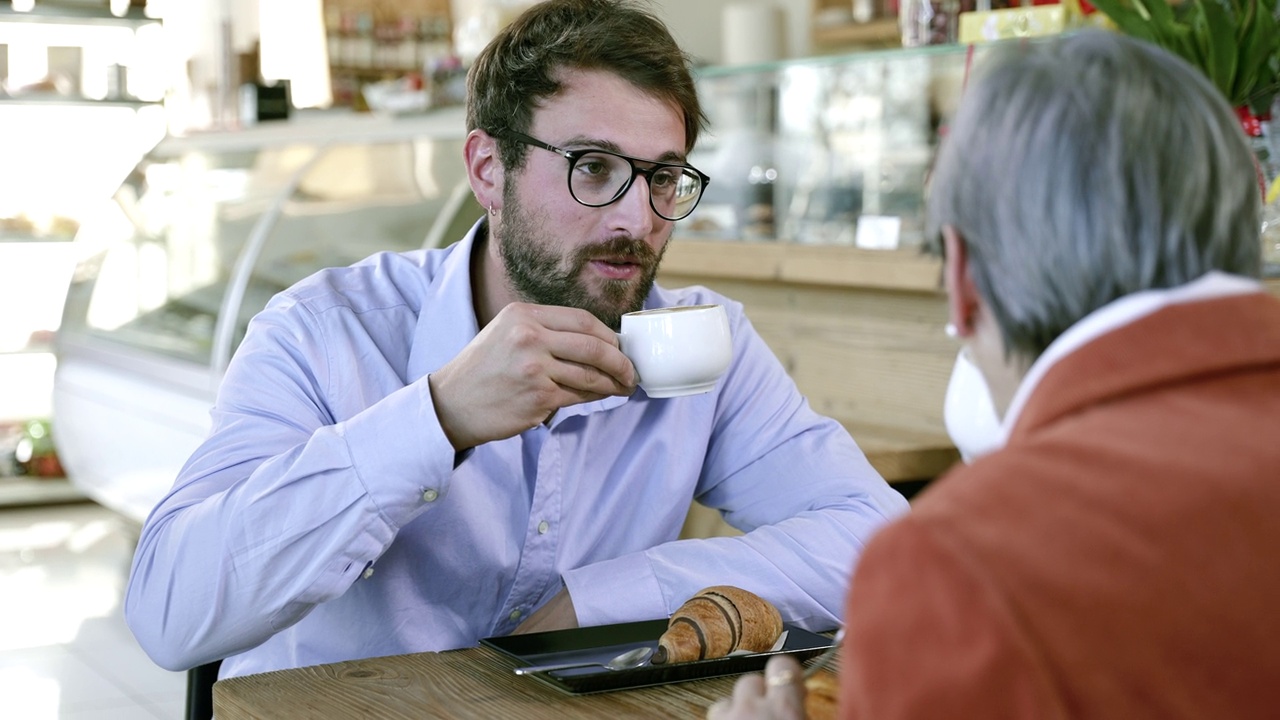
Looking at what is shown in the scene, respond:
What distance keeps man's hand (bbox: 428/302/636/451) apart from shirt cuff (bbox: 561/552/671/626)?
0.21 metres

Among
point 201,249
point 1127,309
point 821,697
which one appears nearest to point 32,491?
point 201,249

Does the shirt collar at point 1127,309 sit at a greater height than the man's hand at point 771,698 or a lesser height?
greater

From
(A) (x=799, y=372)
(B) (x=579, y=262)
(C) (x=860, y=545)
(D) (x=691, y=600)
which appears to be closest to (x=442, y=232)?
(A) (x=799, y=372)

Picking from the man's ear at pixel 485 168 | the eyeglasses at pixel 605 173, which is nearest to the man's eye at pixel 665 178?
the eyeglasses at pixel 605 173

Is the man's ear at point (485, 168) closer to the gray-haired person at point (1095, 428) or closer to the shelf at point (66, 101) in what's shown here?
A: the gray-haired person at point (1095, 428)

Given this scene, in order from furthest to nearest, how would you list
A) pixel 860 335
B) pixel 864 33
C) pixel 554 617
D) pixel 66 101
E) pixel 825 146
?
Result: pixel 864 33 → pixel 66 101 → pixel 825 146 → pixel 860 335 → pixel 554 617

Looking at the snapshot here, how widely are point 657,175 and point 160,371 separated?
8.89 ft

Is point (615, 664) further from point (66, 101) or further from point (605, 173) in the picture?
point (66, 101)

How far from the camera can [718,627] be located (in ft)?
4.15

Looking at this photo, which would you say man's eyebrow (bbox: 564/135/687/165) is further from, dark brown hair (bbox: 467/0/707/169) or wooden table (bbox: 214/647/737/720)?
wooden table (bbox: 214/647/737/720)

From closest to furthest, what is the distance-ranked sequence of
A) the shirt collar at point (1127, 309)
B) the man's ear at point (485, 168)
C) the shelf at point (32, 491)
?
1. the shirt collar at point (1127, 309)
2. the man's ear at point (485, 168)
3. the shelf at point (32, 491)

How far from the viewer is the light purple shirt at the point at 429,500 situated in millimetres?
1357

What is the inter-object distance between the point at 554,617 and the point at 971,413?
2.00ft

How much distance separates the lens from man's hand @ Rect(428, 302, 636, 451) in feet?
4.26
